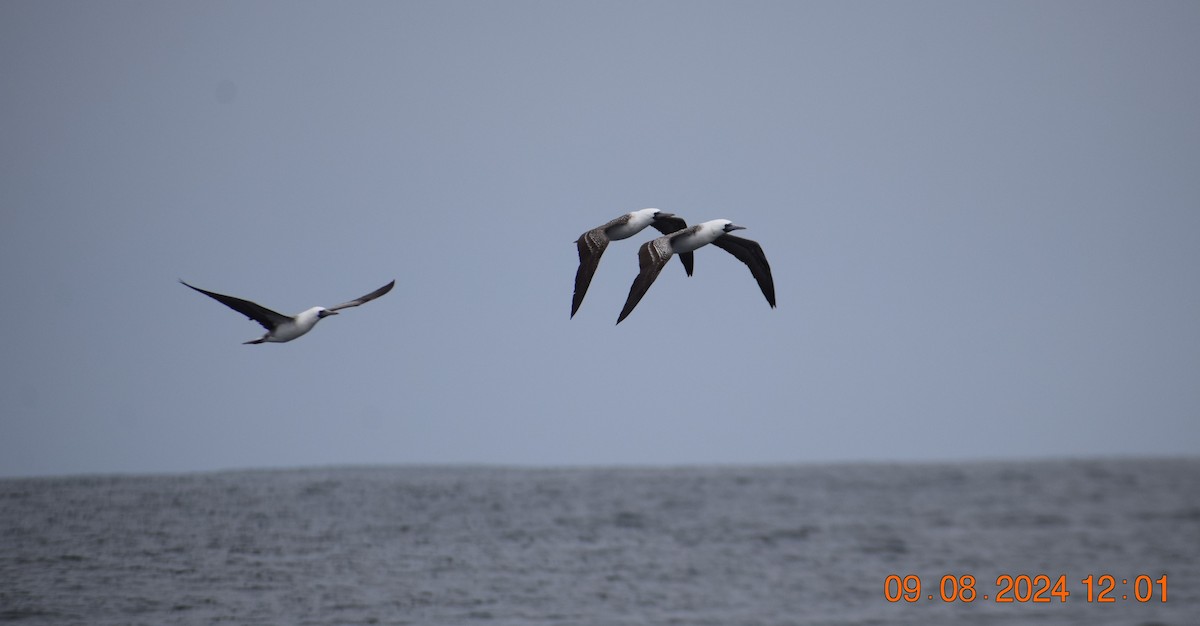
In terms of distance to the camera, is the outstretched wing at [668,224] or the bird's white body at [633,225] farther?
the outstretched wing at [668,224]

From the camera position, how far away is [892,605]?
36312 millimetres

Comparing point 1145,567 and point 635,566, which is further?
point 1145,567

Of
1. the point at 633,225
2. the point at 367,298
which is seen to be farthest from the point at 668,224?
the point at 367,298

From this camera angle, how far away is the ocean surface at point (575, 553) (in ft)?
109

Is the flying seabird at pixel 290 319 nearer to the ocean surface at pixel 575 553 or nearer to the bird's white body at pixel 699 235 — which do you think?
the bird's white body at pixel 699 235

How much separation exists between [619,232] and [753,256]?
1.66m

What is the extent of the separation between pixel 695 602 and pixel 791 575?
643cm

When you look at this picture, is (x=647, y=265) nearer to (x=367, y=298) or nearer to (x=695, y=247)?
(x=695, y=247)

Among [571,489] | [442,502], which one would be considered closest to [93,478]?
[442,502]

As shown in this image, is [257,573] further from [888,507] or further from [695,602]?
[888,507]

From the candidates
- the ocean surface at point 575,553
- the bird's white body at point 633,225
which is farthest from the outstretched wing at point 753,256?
the ocean surface at point 575,553
